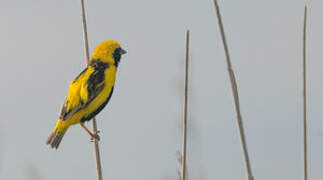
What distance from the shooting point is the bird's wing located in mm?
4492

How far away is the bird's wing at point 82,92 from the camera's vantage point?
449cm

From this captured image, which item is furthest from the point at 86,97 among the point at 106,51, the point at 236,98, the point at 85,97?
the point at 236,98

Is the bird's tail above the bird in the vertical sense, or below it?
below

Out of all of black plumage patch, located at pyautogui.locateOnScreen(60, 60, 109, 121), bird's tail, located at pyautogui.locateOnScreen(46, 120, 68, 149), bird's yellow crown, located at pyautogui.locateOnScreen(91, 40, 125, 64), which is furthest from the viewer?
bird's yellow crown, located at pyautogui.locateOnScreen(91, 40, 125, 64)

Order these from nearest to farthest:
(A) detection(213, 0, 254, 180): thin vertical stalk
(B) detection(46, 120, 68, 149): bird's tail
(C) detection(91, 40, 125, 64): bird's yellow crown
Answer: (A) detection(213, 0, 254, 180): thin vertical stalk → (B) detection(46, 120, 68, 149): bird's tail → (C) detection(91, 40, 125, 64): bird's yellow crown

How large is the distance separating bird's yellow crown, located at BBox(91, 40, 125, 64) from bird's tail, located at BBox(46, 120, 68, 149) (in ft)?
2.91

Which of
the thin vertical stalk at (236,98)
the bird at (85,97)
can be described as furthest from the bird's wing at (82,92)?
the thin vertical stalk at (236,98)

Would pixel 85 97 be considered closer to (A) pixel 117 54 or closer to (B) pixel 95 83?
(B) pixel 95 83

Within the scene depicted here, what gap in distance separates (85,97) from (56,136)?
0.42m

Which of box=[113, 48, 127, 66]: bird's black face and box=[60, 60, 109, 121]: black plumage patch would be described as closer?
box=[60, 60, 109, 121]: black plumage patch

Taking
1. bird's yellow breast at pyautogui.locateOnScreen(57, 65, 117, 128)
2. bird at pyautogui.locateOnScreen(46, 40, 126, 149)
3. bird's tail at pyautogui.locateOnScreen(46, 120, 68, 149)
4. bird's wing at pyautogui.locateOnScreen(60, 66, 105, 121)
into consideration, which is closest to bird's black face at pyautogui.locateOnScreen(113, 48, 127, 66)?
bird at pyautogui.locateOnScreen(46, 40, 126, 149)

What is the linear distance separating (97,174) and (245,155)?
1.09 m

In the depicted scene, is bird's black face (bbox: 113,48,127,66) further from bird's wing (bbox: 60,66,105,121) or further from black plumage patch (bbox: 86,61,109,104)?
bird's wing (bbox: 60,66,105,121)

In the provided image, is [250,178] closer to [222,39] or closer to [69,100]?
[222,39]
